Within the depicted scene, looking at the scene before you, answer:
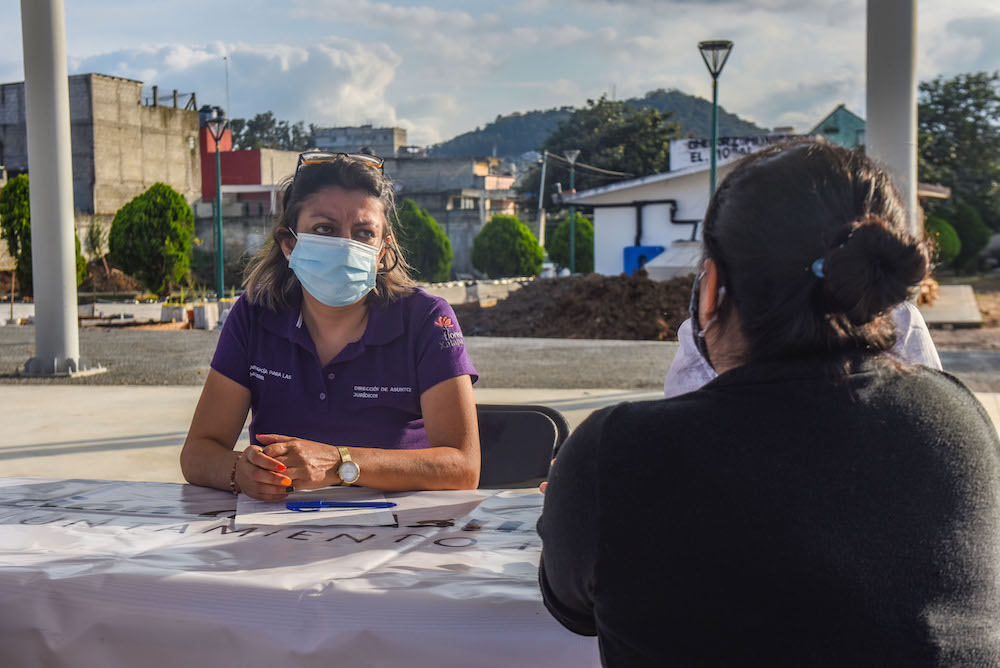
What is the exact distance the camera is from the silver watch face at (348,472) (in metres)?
2.32

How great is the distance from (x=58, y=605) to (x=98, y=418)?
270 inches

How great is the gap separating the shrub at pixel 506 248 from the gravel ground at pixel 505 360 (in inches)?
965

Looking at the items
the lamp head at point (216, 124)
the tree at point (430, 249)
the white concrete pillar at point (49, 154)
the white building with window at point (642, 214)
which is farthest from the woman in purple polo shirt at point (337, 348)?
the tree at point (430, 249)

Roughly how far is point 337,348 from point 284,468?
0.71 m

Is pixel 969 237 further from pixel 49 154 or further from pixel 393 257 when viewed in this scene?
pixel 393 257

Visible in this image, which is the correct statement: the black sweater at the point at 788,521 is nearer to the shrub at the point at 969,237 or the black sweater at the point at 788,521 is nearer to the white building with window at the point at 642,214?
the white building with window at the point at 642,214

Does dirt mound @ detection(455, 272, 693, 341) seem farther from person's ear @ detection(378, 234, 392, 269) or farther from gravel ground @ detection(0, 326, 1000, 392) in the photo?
person's ear @ detection(378, 234, 392, 269)

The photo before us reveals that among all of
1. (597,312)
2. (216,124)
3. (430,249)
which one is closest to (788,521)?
(597,312)

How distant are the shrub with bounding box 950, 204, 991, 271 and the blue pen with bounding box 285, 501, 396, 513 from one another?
40.3 m

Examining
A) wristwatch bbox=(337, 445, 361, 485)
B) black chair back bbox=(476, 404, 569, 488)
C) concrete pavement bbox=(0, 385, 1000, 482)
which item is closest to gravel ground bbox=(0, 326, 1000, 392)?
concrete pavement bbox=(0, 385, 1000, 482)

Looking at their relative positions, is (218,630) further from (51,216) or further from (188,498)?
(51,216)

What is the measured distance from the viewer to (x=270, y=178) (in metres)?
59.8

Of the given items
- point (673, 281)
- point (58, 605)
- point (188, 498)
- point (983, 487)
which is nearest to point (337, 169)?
point (188, 498)

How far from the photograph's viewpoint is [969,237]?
39250 millimetres
